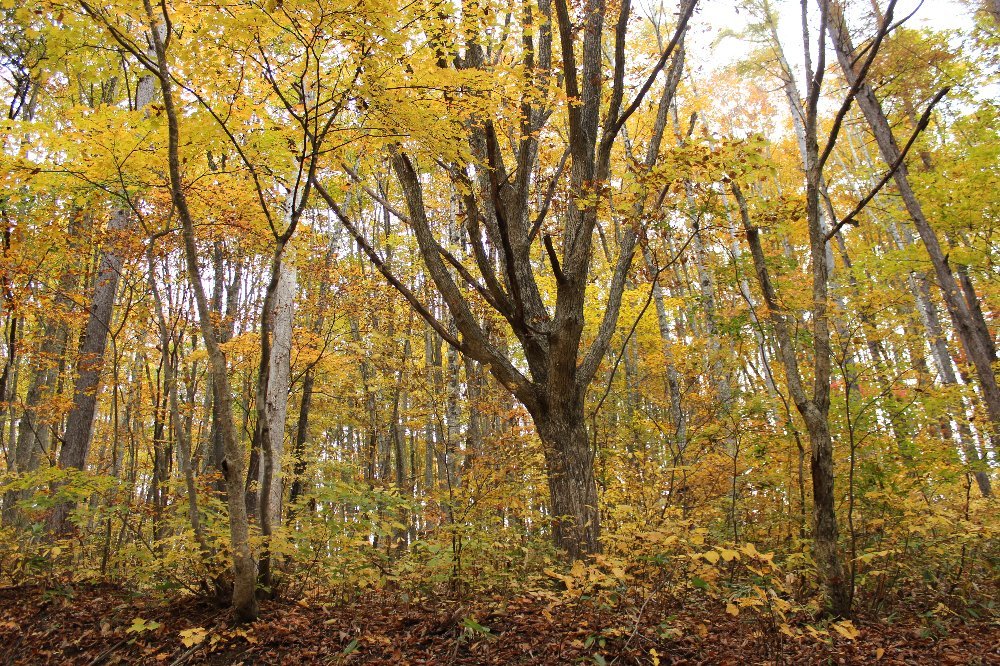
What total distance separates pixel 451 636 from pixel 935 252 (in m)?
7.55

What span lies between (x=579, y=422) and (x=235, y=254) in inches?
280

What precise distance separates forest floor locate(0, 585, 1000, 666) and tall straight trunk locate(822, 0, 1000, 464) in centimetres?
393

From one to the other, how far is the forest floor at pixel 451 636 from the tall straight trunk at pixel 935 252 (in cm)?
393

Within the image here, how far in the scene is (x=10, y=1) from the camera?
3.73 metres

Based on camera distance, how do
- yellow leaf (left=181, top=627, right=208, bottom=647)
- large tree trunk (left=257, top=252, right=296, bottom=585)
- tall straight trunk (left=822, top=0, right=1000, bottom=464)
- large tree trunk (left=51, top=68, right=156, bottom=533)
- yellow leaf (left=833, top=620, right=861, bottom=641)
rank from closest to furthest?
yellow leaf (left=833, top=620, right=861, bottom=641) < yellow leaf (left=181, top=627, right=208, bottom=647) < large tree trunk (left=257, top=252, right=296, bottom=585) < large tree trunk (left=51, top=68, right=156, bottom=533) < tall straight trunk (left=822, top=0, right=1000, bottom=464)

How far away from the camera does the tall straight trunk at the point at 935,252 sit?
6.71 metres

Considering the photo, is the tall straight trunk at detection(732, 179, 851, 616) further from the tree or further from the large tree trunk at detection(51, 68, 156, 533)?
the large tree trunk at detection(51, 68, 156, 533)

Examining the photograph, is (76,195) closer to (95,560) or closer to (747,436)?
(95,560)

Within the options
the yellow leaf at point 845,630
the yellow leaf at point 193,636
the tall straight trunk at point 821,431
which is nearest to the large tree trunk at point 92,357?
the yellow leaf at point 193,636

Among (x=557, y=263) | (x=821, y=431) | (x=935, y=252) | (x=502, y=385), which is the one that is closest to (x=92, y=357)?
(x=502, y=385)

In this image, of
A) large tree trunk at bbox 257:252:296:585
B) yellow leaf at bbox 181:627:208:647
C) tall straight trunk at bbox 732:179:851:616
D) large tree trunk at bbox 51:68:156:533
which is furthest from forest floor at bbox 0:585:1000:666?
large tree trunk at bbox 51:68:156:533

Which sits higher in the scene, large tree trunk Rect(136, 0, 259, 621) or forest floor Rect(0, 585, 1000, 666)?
large tree trunk Rect(136, 0, 259, 621)

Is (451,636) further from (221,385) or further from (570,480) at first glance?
(221,385)

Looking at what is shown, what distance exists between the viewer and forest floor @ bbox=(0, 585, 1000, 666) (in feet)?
10.7
